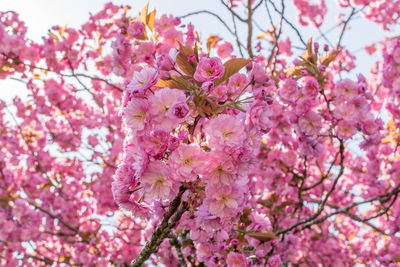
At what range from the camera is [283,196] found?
13.9 ft

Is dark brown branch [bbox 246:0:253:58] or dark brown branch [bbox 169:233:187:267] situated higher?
dark brown branch [bbox 246:0:253:58]


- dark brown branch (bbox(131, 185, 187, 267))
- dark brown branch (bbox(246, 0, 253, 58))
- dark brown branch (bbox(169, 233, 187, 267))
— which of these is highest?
dark brown branch (bbox(246, 0, 253, 58))

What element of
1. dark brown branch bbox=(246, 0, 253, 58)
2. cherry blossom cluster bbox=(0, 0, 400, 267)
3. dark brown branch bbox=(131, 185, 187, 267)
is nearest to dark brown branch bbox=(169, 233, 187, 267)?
cherry blossom cluster bbox=(0, 0, 400, 267)

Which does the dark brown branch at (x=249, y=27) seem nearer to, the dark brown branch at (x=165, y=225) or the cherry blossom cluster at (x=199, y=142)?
the cherry blossom cluster at (x=199, y=142)

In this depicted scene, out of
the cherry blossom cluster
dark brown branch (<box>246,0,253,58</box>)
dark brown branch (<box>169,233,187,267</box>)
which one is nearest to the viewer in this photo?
the cherry blossom cluster

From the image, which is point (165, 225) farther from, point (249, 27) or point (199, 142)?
point (249, 27)

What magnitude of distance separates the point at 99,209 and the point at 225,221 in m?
4.48

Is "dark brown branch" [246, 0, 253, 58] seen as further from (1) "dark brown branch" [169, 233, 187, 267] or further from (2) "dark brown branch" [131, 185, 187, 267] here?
(2) "dark brown branch" [131, 185, 187, 267]

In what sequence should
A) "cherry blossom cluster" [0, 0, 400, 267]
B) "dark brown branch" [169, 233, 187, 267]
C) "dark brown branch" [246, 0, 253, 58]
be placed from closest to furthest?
"cherry blossom cluster" [0, 0, 400, 267], "dark brown branch" [169, 233, 187, 267], "dark brown branch" [246, 0, 253, 58]

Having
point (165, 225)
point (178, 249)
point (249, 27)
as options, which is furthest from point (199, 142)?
point (249, 27)

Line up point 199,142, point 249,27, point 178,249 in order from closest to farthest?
point 199,142 → point 178,249 → point 249,27

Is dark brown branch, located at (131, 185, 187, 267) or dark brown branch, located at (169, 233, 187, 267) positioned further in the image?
dark brown branch, located at (169, 233, 187, 267)

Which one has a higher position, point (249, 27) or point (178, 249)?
point (249, 27)

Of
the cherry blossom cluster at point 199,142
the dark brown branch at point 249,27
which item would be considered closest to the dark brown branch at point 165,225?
the cherry blossom cluster at point 199,142
